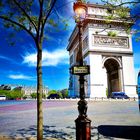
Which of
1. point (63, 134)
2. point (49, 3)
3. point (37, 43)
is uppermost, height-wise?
point (49, 3)

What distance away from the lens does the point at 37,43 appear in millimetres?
7766

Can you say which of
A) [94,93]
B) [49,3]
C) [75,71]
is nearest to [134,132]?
[75,71]

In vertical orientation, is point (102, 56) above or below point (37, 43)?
above

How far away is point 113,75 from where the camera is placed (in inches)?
2228

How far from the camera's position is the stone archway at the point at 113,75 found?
170 ft

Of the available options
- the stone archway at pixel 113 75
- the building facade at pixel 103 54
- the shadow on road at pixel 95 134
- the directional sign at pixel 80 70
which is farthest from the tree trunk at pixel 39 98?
the stone archway at pixel 113 75

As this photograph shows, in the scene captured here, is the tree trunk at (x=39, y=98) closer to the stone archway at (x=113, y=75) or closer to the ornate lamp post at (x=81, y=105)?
the ornate lamp post at (x=81, y=105)

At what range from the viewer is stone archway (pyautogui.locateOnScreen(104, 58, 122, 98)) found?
5172 cm

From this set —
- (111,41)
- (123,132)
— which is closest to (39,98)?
(123,132)

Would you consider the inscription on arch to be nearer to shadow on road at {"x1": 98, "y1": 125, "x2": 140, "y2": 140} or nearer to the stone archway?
the stone archway

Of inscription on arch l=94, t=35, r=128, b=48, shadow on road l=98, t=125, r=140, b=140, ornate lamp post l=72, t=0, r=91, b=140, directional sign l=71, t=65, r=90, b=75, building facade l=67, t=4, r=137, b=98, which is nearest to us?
ornate lamp post l=72, t=0, r=91, b=140

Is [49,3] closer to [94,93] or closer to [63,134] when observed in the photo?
[63,134]

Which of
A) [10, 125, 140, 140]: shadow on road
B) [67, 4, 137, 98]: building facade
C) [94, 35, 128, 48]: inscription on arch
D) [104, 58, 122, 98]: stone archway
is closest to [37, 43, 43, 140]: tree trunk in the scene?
[10, 125, 140, 140]: shadow on road

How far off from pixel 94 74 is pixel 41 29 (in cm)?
4110
